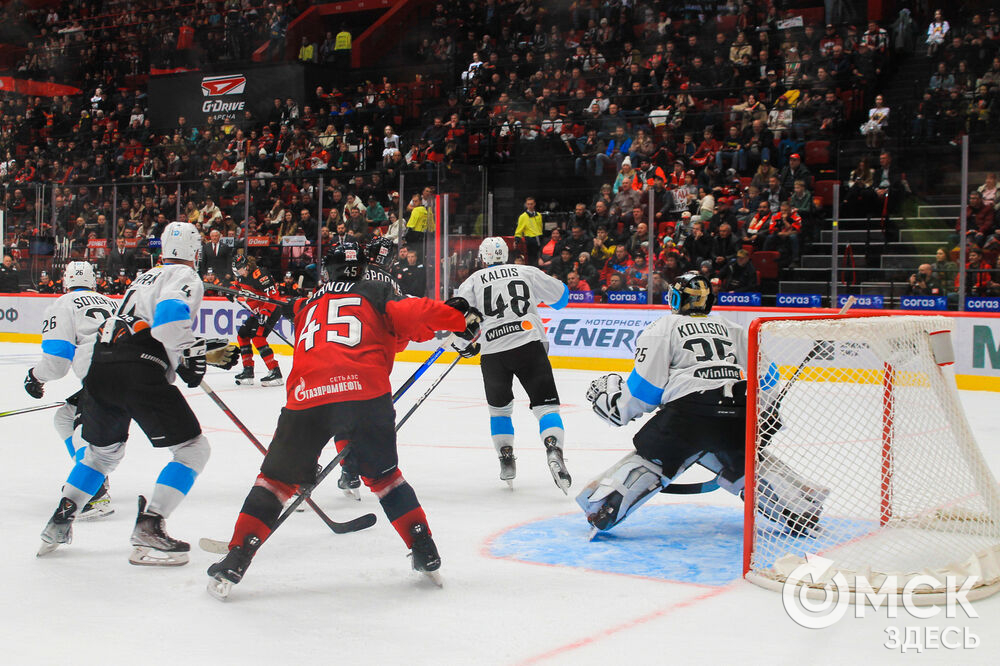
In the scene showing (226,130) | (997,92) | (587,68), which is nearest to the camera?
(997,92)

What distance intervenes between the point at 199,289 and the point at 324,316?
0.75 m

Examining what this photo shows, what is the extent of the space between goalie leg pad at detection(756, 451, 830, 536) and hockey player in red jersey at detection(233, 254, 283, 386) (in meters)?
2.40

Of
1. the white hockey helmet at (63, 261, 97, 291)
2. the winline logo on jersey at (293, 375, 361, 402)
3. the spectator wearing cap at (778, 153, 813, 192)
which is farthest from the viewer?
the spectator wearing cap at (778, 153, 813, 192)

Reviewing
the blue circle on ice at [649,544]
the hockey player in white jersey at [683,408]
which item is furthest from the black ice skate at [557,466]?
the hockey player in white jersey at [683,408]

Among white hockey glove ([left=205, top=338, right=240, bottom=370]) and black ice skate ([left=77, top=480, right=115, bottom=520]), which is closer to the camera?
white hockey glove ([left=205, top=338, right=240, bottom=370])

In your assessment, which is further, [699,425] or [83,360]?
[83,360]

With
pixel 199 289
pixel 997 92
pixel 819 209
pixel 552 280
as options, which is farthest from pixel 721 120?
pixel 199 289

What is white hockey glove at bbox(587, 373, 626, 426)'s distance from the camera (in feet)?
14.0

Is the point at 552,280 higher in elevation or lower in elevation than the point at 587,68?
lower

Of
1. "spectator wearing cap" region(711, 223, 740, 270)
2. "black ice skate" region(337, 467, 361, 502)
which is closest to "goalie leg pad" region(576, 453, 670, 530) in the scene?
"black ice skate" region(337, 467, 361, 502)

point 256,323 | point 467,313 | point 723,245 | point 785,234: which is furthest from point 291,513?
point 785,234

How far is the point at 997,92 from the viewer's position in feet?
37.5

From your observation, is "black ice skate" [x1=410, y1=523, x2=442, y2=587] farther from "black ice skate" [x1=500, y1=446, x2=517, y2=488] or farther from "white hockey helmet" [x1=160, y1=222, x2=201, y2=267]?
"black ice skate" [x1=500, y1=446, x2=517, y2=488]

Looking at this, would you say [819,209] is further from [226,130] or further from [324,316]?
[226,130]
